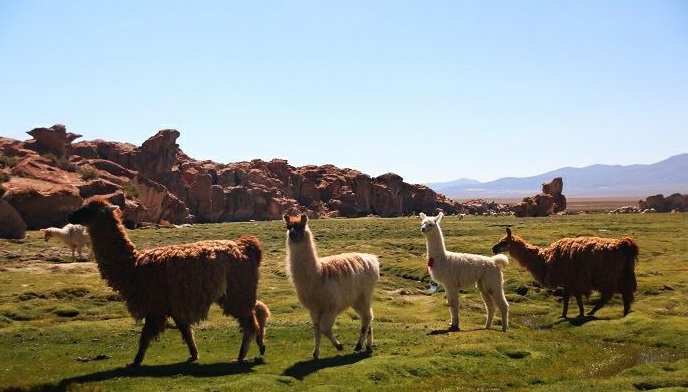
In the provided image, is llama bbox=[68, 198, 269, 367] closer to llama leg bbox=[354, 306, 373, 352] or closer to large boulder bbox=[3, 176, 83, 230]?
llama leg bbox=[354, 306, 373, 352]

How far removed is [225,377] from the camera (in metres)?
13.6

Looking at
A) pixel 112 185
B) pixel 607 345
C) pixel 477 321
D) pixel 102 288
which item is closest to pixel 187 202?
pixel 112 185

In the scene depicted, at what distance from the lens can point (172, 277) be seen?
48.6 ft

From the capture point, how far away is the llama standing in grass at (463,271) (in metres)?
20.5

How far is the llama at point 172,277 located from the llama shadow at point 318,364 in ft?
5.17

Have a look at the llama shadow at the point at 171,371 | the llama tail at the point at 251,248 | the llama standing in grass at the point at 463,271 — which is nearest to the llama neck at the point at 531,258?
the llama standing in grass at the point at 463,271

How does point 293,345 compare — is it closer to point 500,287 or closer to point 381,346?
point 381,346

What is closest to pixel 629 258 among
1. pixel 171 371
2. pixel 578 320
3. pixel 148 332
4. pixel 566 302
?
pixel 566 302

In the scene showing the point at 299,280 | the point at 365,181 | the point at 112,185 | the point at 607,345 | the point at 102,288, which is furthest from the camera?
the point at 365,181

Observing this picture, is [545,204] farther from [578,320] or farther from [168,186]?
[578,320]

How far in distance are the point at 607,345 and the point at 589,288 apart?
17.5 ft

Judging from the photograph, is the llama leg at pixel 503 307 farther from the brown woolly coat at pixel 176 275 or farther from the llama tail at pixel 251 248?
the brown woolly coat at pixel 176 275

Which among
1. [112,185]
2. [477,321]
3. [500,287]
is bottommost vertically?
[477,321]

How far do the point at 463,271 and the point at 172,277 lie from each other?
10216 mm
